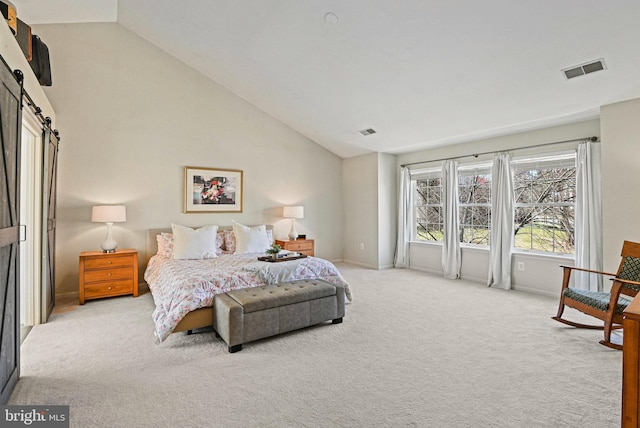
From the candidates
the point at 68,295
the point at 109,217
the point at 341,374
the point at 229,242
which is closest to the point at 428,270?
the point at 229,242

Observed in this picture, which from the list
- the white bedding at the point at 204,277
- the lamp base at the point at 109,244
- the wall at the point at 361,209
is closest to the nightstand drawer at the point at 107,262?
the lamp base at the point at 109,244

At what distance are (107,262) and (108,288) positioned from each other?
1.16 ft

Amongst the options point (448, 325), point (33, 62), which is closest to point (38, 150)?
point (33, 62)

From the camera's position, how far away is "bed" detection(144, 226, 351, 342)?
308 cm

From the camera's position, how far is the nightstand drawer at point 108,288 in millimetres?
4309

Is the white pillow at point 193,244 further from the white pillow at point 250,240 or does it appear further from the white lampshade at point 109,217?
the white lampshade at point 109,217

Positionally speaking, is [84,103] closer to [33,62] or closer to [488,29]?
[33,62]

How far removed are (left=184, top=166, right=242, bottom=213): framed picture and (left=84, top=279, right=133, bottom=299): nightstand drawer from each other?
146 centimetres

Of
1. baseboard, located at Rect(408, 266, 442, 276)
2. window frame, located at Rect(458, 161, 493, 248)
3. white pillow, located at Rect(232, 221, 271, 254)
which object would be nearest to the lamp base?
white pillow, located at Rect(232, 221, 271, 254)

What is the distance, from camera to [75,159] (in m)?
4.62

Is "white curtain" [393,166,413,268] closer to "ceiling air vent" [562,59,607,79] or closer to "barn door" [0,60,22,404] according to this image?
"ceiling air vent" [562,59,607,79]

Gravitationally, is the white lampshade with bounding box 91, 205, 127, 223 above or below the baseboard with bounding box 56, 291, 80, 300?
above

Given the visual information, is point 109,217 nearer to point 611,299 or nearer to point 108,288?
point 108,288

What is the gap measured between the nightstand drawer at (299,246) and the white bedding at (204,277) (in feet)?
4.24
